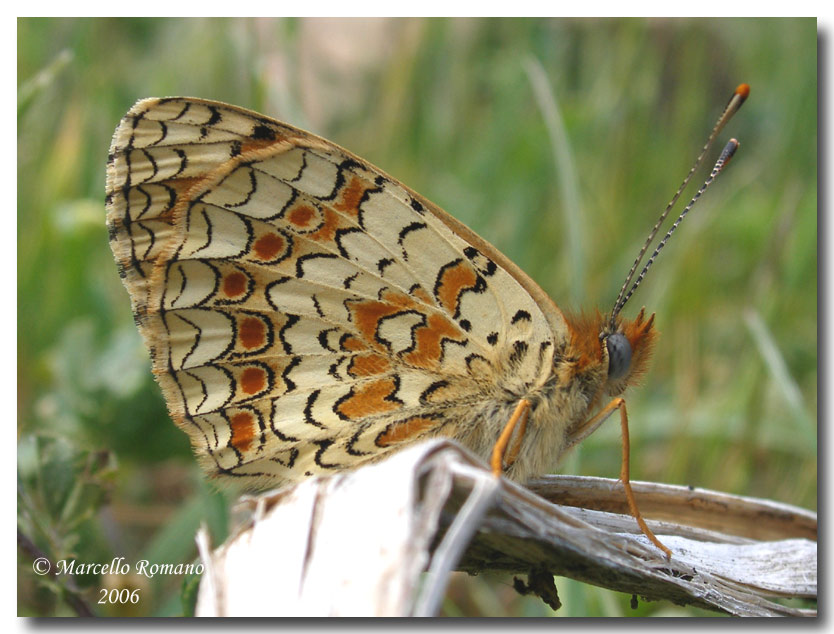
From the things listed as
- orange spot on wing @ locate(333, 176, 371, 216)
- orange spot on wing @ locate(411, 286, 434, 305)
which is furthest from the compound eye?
orange spot on wing @ locate(333, 176, 371, 216)

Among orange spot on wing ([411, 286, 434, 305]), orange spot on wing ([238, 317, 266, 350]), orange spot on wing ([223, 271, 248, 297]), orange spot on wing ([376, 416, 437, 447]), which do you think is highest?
orange spot on wing ([223, 271, 248, 297])

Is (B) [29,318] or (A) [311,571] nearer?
(A) [311,571]

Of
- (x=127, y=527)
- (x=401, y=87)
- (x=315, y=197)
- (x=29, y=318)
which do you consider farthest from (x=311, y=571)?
(x=401, y=87)

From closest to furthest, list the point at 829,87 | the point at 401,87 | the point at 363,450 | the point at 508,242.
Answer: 1. the point at 363,450
2. the point at 829,87
3. the point at 508,242
4. the point at 401,87

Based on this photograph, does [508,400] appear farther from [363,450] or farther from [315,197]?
[315,197]

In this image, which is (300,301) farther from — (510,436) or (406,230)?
(510,436)

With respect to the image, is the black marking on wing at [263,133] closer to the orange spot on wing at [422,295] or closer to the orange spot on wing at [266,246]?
the orange spot on wing at [266,246]

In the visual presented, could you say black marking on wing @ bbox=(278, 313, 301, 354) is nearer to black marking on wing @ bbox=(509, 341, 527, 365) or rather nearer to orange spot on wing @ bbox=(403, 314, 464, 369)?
orange spot on wing @ bbox=(403, 314, 464, 369)

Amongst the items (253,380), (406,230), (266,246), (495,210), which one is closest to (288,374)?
(253,380)
